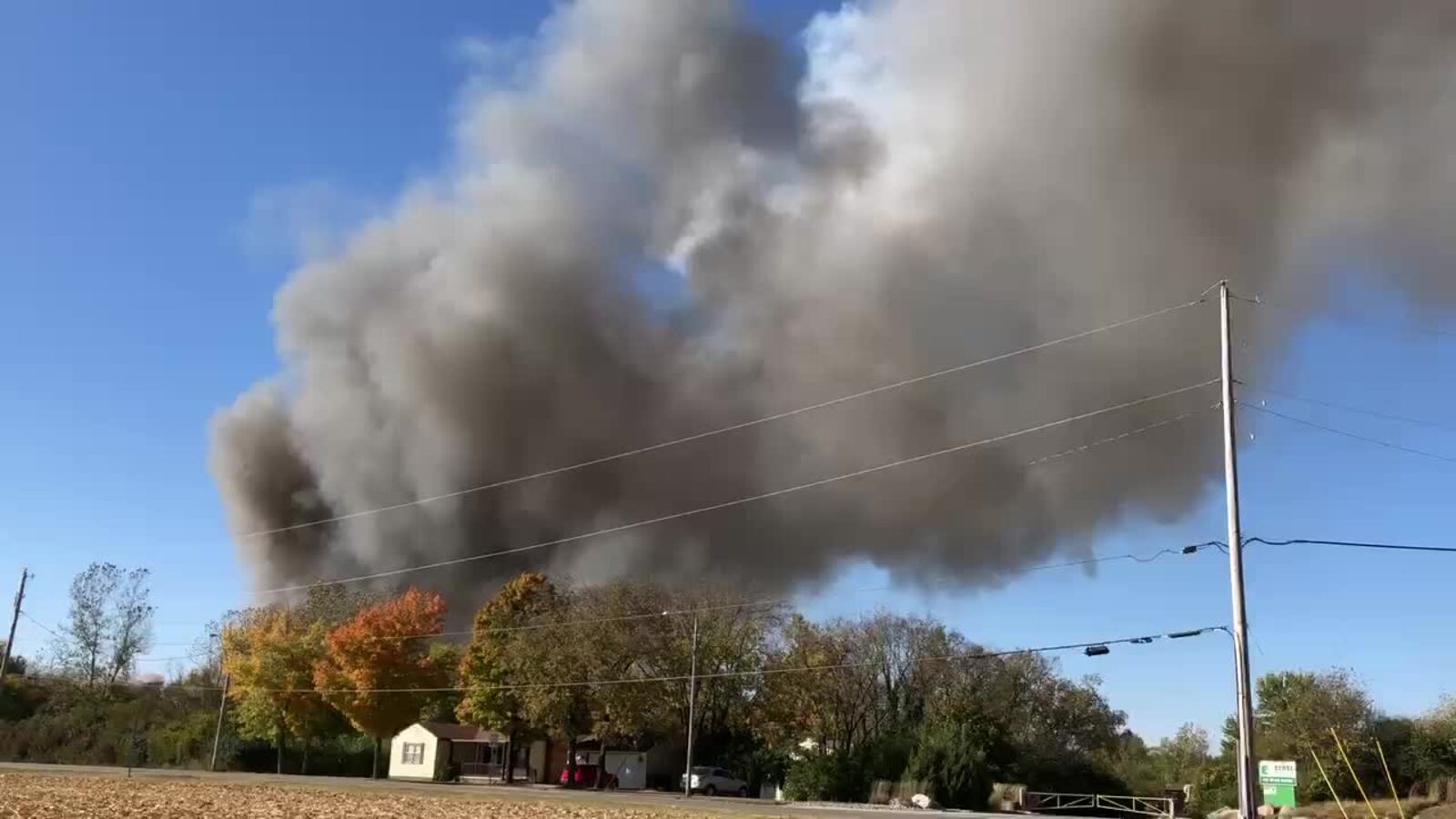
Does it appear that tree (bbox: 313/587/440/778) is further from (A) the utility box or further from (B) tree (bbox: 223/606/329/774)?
(A) the utility box

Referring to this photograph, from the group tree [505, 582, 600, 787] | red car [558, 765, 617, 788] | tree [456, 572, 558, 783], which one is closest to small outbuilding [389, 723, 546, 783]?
tree [456, 572, 558, 783]

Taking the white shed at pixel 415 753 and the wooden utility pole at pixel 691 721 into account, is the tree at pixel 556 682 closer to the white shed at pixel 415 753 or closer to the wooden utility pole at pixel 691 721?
the wooden utility pole at pixel 691 721

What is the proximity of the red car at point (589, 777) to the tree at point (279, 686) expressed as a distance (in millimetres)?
15342

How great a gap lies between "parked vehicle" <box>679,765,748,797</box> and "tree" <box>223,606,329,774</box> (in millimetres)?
22240

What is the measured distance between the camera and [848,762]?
177 ft

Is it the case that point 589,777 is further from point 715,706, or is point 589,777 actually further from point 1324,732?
point 1324,732

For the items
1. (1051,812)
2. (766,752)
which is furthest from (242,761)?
(1051,812)

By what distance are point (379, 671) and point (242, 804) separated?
32.0 m

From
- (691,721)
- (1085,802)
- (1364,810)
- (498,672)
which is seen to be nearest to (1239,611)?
(1364,810)

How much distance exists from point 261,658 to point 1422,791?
5482cm

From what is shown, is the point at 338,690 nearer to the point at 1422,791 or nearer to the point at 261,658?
the point at 261,658

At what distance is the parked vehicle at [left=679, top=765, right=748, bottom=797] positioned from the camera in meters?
55.0

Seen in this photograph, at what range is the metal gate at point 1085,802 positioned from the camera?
5019 cm

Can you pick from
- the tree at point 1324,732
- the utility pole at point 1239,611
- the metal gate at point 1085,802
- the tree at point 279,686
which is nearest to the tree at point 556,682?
the tree at point 279,686
